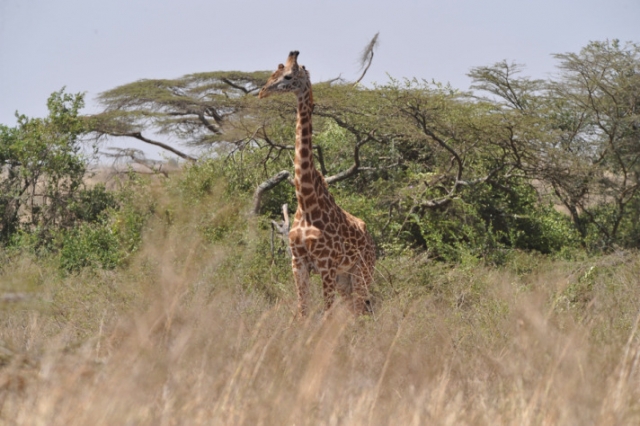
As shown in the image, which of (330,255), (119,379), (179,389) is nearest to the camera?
(119,379)

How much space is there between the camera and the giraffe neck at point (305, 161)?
7905 millimetres

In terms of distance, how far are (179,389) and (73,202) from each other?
34.9 feet

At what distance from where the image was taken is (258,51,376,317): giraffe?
7.71 m

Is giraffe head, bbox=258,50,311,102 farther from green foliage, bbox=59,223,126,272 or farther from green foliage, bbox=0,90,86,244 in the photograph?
green foliage, bbox=0,90,86,244

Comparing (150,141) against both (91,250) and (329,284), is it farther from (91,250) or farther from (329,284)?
(329,284)

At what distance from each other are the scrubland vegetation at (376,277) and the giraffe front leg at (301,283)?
0.27 metres

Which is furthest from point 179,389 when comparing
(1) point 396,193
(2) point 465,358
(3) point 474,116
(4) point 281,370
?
(3) point 474,116

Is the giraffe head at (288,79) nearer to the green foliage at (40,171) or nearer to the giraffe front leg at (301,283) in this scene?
the giraffe front leg at (301,283)

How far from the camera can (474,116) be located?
1343 centimetres

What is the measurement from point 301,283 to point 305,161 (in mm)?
1050

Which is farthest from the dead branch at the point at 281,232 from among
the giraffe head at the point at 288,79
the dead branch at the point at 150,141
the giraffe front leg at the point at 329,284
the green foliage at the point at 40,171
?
the dead branch at the point at 150,141

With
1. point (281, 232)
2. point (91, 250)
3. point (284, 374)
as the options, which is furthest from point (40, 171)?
point (284, 374)

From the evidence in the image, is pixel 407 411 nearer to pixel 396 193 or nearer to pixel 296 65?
pixel 296 65

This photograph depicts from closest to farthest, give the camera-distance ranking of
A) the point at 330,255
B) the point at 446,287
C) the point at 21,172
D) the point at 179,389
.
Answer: the point at 179,389, the point at 330,255, the point at 446,287, the point at 21,172
